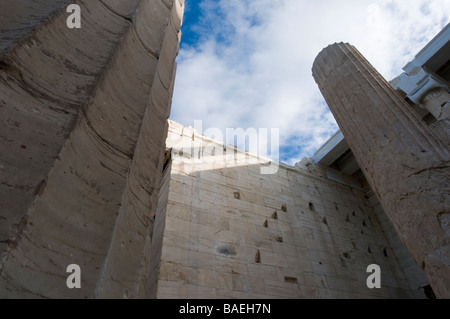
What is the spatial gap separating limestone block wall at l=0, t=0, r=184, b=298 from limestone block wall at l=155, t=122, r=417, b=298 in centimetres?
390

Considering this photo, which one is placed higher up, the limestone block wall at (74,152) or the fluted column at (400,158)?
the fluted column at (400,158)

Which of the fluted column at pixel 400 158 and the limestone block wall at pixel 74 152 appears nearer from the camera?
the limestone block wall at pixel 74 152

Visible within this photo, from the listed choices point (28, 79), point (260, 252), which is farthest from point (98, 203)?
point (260, 252)

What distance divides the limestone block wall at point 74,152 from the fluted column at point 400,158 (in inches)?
129

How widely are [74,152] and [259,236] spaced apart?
6.18 m

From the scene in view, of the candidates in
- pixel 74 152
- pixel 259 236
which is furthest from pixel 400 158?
pixel 74 152

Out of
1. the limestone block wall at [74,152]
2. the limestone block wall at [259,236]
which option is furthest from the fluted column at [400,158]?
the limestone block wall at [74,152]

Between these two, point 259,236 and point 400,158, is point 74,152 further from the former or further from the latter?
point 259,236

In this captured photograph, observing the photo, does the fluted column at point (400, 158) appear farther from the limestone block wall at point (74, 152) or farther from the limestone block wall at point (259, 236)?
the limestone block wall at point (74, 152)

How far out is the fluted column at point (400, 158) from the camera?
3.49 m

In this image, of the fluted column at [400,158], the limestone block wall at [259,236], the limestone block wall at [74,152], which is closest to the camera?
the limestone block wall at [74,152]

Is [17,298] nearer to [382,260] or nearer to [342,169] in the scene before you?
[382,260]

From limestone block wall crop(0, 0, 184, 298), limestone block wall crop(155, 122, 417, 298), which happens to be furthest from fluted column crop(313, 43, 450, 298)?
limestone block wall crop(0, 0, 184, 298)

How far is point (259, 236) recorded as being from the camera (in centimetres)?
700
